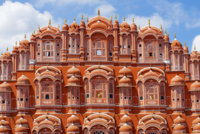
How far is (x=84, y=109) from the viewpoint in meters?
55.0

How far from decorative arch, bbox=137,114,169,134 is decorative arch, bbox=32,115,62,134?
10684 millimetres

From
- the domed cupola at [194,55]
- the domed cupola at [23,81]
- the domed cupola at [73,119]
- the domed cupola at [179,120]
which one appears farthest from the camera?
the domed cupola at [194,55]

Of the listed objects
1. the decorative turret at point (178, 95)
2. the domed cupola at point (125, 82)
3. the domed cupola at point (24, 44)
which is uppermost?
the domed cupola at point (24, 44)

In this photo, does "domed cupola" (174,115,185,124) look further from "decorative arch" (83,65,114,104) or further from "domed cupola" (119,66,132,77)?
"decorative arch" (83,65,114,104)

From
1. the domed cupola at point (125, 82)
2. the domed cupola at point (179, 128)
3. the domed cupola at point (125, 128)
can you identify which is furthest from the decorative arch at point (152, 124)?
the domed cupola at point (125, 82)

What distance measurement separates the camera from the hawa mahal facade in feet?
174

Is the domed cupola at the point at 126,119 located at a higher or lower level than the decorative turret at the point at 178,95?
lower

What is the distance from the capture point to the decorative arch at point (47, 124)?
52125 millimetres

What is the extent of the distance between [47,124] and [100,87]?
8.69 meters

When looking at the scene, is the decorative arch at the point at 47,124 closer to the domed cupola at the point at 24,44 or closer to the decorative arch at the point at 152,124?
the decorative arch at the point at 152,124

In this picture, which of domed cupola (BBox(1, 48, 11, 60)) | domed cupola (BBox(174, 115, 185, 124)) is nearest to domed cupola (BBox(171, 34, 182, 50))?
domed cupola (BBox(174, 115, 185, 124))

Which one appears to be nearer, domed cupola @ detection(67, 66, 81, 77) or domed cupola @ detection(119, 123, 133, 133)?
domed cupola @ detection(119, 123, 133, 133)

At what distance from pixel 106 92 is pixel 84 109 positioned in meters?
3.87

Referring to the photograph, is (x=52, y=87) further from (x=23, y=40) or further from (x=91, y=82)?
(x=23, y=40)
